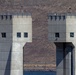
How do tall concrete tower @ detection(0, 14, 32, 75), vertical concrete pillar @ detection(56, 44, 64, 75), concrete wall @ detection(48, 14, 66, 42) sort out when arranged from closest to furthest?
concrete wall @ detection(48, 14, 66, 42), tall concrete tower @ detection(0, 14, 32, 75), vertical concrete pillar @ detection(56, 44, 64, 75)

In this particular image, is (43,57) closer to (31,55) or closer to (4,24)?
(31,55)

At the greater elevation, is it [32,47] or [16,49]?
[16,49]

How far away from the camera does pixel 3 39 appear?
84125 mm

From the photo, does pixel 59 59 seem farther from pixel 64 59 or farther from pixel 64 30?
pixel 64 30

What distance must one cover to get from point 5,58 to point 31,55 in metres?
115

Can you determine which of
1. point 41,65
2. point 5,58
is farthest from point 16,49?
point 41,65

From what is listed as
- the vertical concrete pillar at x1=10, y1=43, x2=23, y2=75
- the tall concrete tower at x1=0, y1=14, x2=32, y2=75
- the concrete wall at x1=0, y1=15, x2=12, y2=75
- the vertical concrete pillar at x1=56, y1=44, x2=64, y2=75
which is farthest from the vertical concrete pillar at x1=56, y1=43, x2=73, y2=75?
the concrete wall at x1=0, y1=15, x2=12, y2=75

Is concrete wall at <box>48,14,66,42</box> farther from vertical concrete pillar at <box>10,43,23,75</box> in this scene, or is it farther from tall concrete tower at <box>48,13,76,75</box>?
vertical concrete pillar at <box>10,43,23,75</box>

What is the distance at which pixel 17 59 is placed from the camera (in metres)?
83.8

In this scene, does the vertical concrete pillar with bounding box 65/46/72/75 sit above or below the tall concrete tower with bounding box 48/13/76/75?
below

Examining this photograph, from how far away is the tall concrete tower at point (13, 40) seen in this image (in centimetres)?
8375

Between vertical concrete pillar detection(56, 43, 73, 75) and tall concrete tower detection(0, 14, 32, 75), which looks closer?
tall concrete tower detection(0, 14, 32, 75)

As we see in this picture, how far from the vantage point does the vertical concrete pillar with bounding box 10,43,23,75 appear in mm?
83750

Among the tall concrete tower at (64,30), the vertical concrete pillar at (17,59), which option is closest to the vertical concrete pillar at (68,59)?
the tall concrete tower at (64,30)
